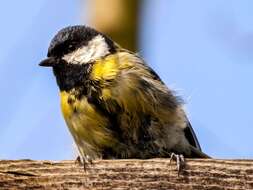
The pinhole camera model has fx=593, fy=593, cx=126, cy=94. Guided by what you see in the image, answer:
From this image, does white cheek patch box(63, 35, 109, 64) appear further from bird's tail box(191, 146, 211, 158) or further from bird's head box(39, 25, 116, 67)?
bird's tail box(191, 146, 211, 158)

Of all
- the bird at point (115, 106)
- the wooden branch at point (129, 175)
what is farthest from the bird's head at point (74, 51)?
the wooden branch at point (129, 175)

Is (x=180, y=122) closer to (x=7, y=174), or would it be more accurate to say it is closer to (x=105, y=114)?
(x=105, y=114)

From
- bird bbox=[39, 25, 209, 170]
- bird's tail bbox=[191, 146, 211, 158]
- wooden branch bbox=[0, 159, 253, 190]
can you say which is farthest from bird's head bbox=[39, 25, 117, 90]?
wooden branch bbox=[0, 159, 253, 190]

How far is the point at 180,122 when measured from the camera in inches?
Answer: 139

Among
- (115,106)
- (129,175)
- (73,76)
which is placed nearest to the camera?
(129,175)

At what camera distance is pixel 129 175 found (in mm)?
2326

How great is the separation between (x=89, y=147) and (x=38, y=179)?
3.58 ft

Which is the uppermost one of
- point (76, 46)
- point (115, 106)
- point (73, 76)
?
point (76, 46)

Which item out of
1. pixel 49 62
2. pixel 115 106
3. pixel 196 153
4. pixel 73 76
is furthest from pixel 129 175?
pixel 49 62

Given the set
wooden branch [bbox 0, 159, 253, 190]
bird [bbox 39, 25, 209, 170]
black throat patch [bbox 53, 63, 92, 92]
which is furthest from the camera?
black throat patch [bbox 53, 63, 92, 92]

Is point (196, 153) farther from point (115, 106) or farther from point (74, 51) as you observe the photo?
point (74, 51)

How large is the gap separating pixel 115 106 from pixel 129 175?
1.04m

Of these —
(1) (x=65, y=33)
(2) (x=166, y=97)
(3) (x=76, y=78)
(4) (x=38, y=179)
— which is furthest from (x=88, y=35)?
(4) (x=38, y=179)

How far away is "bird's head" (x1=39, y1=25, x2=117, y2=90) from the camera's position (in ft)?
11.6
